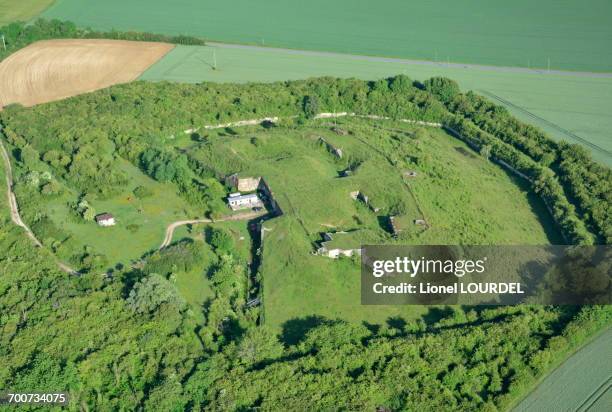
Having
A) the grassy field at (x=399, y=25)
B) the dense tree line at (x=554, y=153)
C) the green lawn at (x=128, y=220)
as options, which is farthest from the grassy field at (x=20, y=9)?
the dense tree line at (x=554, y=153)

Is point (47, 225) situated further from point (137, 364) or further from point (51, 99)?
point (51, 99)

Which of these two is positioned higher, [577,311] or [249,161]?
[249,161]

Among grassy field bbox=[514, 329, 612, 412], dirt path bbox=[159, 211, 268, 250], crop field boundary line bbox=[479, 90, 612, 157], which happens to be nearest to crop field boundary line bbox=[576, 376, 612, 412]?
grassy field bbox=[514, 329, 612, 412]

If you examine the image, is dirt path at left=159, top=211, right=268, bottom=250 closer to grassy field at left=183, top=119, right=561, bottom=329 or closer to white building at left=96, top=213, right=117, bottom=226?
grassy field at left=183, top=119, right=561, bottom=329

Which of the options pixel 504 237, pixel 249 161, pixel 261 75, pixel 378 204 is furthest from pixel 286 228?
pixel 261 75

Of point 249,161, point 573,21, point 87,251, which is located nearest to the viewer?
point 87,251
